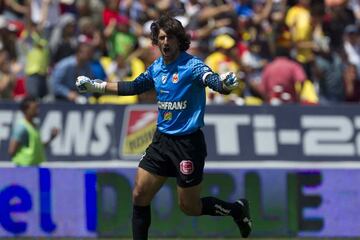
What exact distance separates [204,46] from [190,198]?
7.43 m

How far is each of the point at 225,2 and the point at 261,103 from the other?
8.44 ft

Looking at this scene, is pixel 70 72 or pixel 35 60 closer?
pixel 70 72

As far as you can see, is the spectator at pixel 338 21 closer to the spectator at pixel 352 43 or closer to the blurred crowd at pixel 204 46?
the blurred crowd at pixel 204 46

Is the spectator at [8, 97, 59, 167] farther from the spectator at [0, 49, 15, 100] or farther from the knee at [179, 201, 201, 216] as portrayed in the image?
the knee at [179, 201, 201, 216]

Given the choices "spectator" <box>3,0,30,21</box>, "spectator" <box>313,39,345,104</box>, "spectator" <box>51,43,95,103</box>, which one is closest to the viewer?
"spectator" <box>51,43,95,103</box>

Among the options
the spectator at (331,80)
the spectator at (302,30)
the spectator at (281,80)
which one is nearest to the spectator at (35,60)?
the spectator at (281,80)

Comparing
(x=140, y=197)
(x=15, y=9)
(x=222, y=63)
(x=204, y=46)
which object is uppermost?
(x=15, y=9)

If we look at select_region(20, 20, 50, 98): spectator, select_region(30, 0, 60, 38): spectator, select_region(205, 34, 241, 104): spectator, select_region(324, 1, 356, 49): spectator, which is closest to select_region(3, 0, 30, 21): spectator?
select_region(30, 0, 60, 38): spectator

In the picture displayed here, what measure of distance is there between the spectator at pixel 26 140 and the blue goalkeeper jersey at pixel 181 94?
5041 mm

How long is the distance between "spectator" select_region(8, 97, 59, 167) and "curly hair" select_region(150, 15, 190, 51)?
5.11m

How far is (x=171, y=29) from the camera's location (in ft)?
31.0

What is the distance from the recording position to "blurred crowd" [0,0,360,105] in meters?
16.2

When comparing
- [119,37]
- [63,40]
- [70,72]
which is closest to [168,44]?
[70,72]

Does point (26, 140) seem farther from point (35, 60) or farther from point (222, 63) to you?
point (222, 63)
